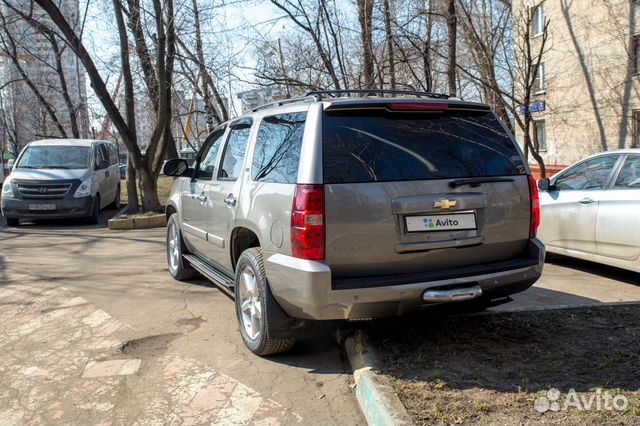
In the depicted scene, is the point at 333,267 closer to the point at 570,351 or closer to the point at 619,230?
the point at 570,351

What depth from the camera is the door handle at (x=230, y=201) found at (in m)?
4.39

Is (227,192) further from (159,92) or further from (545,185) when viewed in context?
(159,92)

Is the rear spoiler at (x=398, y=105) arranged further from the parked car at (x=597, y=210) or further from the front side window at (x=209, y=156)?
the parked car at (x=597, y=210)

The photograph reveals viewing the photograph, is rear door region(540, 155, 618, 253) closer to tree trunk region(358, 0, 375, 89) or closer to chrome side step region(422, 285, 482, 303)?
chrome side step region(422, 285, 482, 303)

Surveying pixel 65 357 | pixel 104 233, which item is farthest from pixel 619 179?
pixel 104 233

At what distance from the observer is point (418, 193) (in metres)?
3.54

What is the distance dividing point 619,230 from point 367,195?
12.0 feet

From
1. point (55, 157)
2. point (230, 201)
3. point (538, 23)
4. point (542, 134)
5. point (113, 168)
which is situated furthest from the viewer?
point (542, 134)

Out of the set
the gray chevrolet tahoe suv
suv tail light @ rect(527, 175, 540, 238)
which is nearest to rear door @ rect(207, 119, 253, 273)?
the gray chevrolet tahoe suv

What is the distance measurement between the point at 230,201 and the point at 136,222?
780 centimetres

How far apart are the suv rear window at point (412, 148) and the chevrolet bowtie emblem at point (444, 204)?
181 millimetres

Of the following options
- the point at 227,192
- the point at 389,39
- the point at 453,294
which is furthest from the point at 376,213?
the point at 389,39

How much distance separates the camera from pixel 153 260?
7777 millimetres

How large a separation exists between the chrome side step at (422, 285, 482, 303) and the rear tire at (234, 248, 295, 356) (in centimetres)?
107
